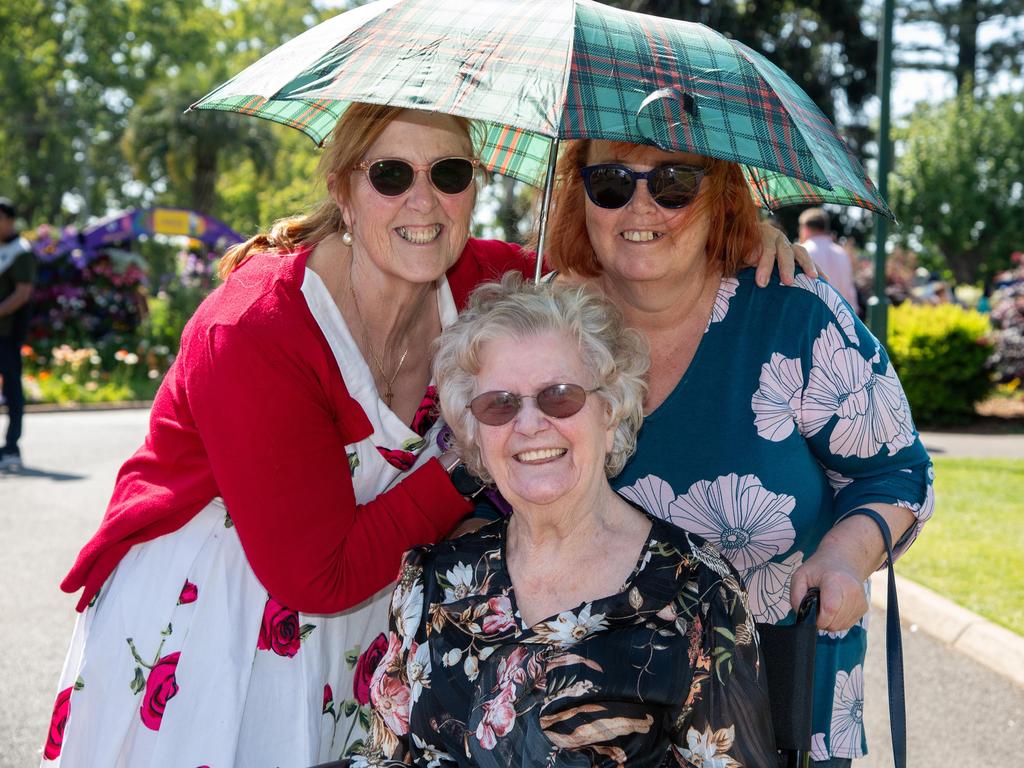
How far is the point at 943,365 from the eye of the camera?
14.8 m

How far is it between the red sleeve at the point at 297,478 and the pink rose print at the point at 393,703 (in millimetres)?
207

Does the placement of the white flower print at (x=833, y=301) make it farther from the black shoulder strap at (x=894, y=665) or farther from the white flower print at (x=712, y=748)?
the white flower print at (x=712, y=748)

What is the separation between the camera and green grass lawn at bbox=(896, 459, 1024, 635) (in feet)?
19.7

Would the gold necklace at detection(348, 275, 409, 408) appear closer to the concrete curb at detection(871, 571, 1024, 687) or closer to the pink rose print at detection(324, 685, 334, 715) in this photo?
the pink rose print at detection(324, 685, 334, 715)

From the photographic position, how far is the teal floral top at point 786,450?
2.62 meters

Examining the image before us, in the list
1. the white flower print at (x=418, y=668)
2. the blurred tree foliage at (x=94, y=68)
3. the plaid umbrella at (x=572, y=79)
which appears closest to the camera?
the plaid umbrella at (x=572, y=79)

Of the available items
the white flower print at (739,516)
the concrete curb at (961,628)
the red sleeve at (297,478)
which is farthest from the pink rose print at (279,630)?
the concrete curb at (961,628)

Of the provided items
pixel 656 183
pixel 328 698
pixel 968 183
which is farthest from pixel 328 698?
pixel 968 183

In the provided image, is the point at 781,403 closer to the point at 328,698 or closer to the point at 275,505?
the point at 275,505

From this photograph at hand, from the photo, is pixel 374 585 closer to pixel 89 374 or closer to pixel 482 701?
pixel 482 701

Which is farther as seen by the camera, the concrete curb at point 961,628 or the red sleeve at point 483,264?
the concrete curb at point 961,628

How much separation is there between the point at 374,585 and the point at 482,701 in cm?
41

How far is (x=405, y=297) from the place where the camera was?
290 centimetres

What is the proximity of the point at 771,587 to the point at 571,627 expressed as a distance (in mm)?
670
